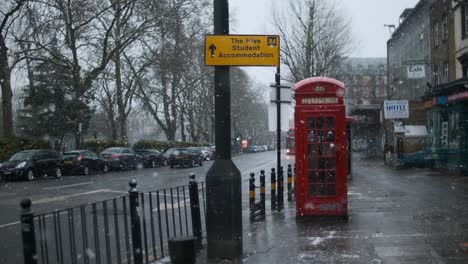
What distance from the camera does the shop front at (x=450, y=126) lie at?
2336 centimetres

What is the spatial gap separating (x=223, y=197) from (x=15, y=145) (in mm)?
29700

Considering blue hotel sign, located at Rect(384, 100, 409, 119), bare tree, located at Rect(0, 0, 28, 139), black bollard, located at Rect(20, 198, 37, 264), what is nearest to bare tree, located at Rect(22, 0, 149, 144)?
bare tree, located at Rect(0, 0, 28, 139)

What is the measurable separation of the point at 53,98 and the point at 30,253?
4441 cm

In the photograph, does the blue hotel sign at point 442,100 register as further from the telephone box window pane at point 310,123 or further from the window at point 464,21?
the telephone box window pane at point 310,123

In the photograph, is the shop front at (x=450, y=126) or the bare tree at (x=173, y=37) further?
the bare tree at (x=173, y=37)

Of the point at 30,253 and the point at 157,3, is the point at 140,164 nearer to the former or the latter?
the point at 157,3

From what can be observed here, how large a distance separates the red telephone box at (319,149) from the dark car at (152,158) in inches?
1276

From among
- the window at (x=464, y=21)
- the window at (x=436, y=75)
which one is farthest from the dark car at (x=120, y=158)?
the window at (x=464, y=21)

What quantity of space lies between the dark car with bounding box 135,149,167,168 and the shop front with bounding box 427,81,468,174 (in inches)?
864

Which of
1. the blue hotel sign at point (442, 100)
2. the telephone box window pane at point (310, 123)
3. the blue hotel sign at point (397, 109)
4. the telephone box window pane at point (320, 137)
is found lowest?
the telephone box window pane at point (320, 137)

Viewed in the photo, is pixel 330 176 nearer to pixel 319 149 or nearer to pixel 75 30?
pixel 319 149

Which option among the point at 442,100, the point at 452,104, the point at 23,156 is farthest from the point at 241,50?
the point at 23,156

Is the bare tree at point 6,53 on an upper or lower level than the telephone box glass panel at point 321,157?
upper

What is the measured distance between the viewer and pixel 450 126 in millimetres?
26531
